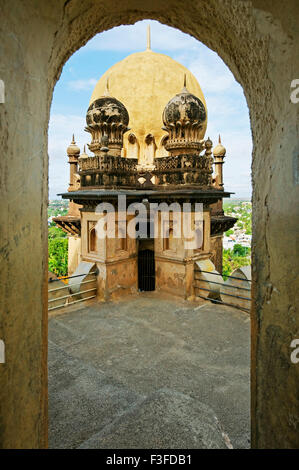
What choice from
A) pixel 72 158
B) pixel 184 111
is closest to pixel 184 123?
pixel 184 111

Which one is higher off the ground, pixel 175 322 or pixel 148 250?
pixel 148 250

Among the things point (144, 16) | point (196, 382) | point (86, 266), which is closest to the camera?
point (144, 16)

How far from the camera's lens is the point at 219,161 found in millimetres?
16484

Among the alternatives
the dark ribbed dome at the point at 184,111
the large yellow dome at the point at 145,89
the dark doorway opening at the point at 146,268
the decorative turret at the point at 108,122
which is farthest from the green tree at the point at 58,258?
the dark ribbed dome at the point at 184,111

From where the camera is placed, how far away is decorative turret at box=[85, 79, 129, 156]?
9.83 metres


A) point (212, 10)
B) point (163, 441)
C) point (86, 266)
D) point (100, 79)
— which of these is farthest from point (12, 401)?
point (100, 79)

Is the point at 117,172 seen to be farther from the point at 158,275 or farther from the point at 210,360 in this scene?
the point at 210,360

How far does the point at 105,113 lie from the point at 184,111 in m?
2.63

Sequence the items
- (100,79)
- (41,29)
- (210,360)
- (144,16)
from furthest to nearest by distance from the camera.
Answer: (100,79) < (210,360) < (144,16) < (41,29)

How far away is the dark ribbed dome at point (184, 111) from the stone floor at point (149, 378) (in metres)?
5.70

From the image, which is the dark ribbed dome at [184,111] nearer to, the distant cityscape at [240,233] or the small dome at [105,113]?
the small dome at [105,113]

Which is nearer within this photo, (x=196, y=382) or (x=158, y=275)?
(x=196, y=382)

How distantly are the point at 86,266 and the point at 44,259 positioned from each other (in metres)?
6.65

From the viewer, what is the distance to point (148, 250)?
997 cm
